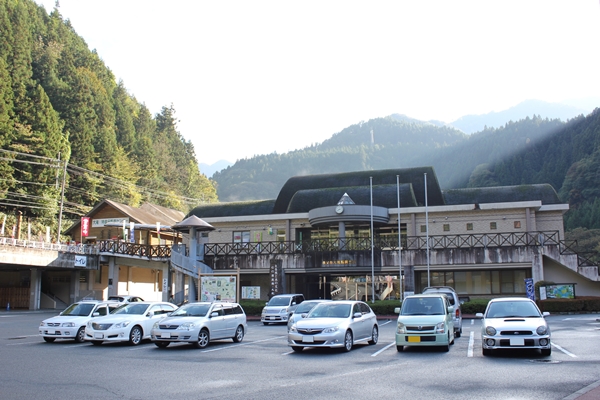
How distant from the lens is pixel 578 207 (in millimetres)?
78562

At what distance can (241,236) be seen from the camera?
1698 inches

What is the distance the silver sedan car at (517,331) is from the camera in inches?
533

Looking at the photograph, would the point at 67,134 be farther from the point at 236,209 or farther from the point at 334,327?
the point at 334,327

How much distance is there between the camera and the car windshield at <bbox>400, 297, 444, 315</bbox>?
15.9 meters

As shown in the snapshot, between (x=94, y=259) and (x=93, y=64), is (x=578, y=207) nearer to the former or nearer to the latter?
(x=94, y=259)

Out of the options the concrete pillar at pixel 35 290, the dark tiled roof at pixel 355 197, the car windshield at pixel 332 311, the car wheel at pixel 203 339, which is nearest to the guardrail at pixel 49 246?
the concrete pillar at pixel 35 290

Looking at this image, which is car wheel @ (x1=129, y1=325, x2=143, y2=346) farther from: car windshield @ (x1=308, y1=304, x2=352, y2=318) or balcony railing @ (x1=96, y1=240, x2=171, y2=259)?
balcony railing @ (x1=96, y1=240, x2=171, y2=259)

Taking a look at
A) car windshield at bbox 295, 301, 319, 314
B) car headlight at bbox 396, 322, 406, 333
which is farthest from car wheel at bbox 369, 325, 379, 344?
car windshield at bbox 295, 301, 319, 314

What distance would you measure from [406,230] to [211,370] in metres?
28.5

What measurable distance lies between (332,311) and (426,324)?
115 inches

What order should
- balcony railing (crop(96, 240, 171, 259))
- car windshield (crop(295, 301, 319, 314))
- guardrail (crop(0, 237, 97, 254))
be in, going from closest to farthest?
car windshield (crop(295, 301, 319, 314)) → guardrail (crop(0, 237, 97, 254)) → balcony railing (crop(96, 240, 171, 259))

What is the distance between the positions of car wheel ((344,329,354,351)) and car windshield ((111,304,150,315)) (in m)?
7.57

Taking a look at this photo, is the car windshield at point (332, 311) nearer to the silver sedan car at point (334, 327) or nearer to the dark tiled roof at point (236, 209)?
the silver sedan car at point (334, 327)

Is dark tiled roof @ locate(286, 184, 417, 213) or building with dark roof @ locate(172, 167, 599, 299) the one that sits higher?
dark tiled roof @ locate(286, 184, 417, 213)
